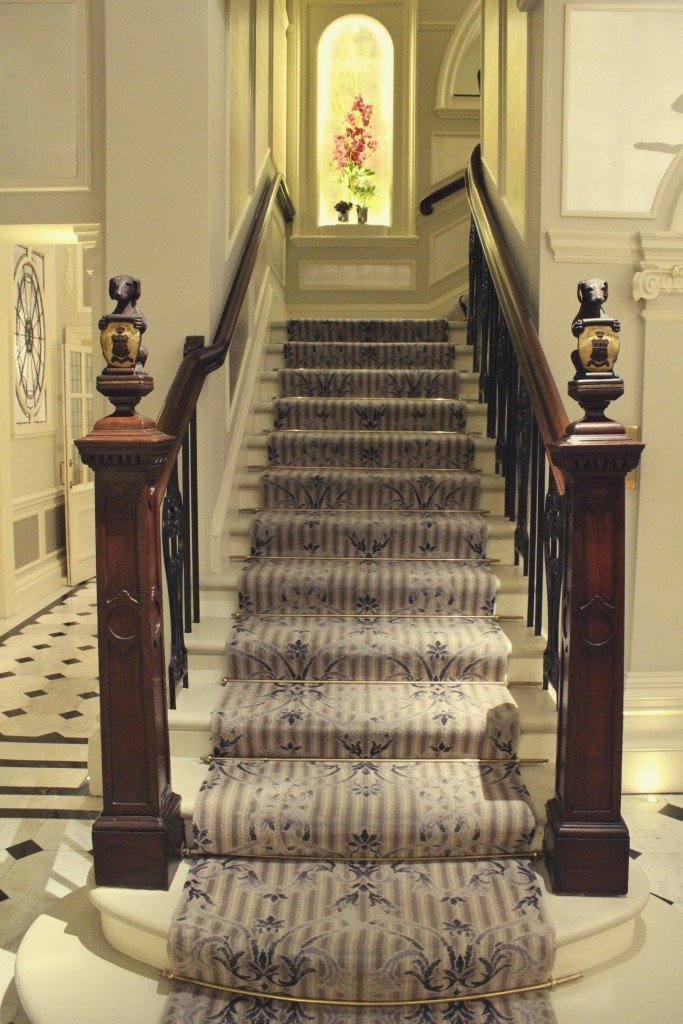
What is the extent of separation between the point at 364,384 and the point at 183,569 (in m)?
1.84

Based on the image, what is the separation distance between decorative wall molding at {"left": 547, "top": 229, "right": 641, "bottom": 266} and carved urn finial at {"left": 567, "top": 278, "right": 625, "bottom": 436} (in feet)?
Result: 3.82

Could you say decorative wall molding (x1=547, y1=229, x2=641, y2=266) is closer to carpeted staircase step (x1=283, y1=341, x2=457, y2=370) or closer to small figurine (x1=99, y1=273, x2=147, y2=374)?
carpeted staircase step (x1=283, y1=341, x2=457, y2=370)

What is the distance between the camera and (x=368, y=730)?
260 cm

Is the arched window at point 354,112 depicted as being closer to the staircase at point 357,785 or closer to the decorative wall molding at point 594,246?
the staircase at point 357,785

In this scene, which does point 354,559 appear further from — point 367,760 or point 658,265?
point 658,265

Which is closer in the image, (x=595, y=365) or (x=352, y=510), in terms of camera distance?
(x=595, y=365)

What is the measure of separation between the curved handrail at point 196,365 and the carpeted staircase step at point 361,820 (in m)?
0.88

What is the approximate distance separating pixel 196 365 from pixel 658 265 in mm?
1805

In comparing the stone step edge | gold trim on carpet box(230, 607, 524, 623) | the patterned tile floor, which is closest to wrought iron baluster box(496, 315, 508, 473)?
gold trim on carpet box(230, 607, 524, 623)

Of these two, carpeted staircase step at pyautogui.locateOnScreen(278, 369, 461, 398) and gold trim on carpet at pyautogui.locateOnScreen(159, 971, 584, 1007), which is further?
carpeted staircase step at pyautogui.locateOnScreen(278, 369, 461, 398)

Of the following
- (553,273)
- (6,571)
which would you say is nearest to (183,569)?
(553,273)

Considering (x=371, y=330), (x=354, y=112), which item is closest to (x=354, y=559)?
(x=371, y=330)

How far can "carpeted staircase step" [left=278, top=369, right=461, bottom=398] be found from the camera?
4426 mm

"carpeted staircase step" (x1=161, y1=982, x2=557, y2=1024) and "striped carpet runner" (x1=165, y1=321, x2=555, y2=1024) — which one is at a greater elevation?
"striped carpet runner" (x1=165, y1=321, x2=555, y2=1024)
